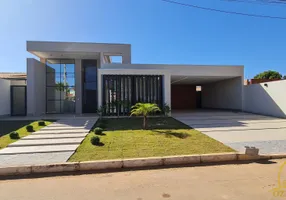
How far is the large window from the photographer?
17.7 m

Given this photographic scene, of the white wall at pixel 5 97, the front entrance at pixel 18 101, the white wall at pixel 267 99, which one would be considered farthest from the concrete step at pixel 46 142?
the white wall at pixel 267 99

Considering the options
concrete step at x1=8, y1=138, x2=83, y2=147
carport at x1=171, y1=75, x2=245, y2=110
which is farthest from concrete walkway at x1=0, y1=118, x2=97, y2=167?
carport at x1=171, y1=75, x2=245, y2=110

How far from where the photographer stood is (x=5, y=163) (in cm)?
449

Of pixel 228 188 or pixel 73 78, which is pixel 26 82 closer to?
pixel 73 78

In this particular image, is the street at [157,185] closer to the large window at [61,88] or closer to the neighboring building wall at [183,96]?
the large window at [61,88]

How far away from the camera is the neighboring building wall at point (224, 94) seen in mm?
17094

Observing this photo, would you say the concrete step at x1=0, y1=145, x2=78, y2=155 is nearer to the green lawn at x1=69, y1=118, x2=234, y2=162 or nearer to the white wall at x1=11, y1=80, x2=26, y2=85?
the green lawn at x1=69, y1=118, x2=234, y2=162

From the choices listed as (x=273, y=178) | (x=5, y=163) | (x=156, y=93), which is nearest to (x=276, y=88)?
(x=156, y=93)

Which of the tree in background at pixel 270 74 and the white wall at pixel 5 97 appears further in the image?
the tree in background at pixel 270 74

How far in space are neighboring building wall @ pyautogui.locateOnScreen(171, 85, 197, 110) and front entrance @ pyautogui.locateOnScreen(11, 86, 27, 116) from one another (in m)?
16.6

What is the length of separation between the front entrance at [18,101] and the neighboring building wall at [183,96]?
54.6ft

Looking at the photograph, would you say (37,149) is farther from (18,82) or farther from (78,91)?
(18,82)

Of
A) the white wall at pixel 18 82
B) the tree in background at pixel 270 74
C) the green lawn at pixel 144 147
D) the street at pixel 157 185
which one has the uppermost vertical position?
the tree in background at pixel 270 74

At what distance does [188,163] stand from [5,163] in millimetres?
4459
